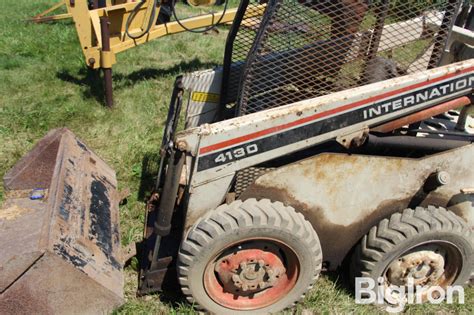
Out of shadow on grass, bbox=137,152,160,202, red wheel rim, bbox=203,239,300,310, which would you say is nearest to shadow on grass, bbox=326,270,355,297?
red wheel rim, bbox=203,239,300,310

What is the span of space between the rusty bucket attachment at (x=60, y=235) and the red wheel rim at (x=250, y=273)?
1.82 ft

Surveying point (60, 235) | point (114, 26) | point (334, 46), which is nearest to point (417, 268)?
point (334, 46)

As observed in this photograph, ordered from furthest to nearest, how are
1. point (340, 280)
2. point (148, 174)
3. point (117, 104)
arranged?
point (117, 104) → point (148, 174) → point (340, 280)

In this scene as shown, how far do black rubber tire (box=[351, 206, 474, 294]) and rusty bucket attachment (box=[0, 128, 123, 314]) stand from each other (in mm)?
1424

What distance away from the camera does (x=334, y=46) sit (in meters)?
2.61

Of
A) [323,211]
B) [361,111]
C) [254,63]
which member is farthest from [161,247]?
[361,111]

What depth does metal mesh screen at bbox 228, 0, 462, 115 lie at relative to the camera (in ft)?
8.27

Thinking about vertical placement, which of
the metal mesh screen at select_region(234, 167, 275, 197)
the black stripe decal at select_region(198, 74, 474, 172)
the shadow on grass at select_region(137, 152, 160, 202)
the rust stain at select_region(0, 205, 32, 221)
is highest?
the black stripe decal at select_region(198, 74, 474, 172)

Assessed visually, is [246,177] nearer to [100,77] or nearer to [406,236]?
[406,236]

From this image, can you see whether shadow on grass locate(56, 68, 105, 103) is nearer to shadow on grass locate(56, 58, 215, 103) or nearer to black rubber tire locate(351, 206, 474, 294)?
shadow on grass locate(56, 58, 215, 103)

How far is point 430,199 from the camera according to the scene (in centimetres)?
286

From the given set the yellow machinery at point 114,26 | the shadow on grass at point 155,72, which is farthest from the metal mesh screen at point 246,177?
the shadow on grass at point 155,72

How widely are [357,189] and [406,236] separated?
1.23 feet

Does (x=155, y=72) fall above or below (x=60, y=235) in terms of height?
below
